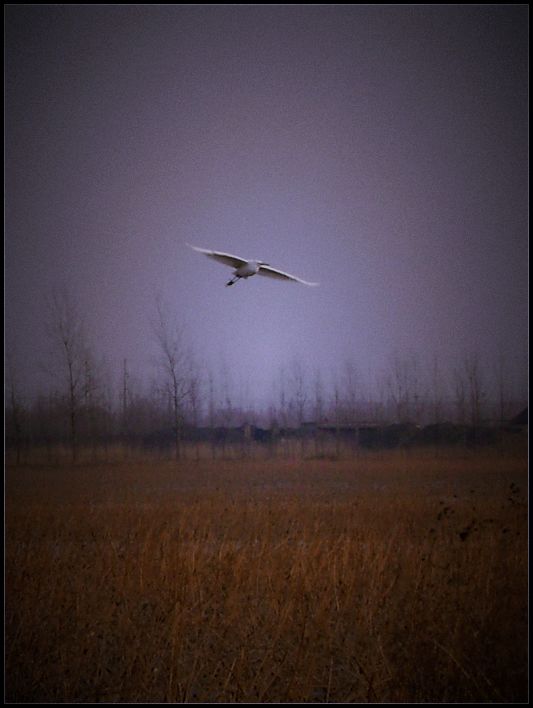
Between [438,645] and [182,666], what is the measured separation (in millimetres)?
1958

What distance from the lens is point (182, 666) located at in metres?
2.89

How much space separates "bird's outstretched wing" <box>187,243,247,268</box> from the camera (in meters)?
3.98

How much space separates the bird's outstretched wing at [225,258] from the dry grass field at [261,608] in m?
3.24

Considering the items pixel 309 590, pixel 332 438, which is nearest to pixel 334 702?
pixel 309 590

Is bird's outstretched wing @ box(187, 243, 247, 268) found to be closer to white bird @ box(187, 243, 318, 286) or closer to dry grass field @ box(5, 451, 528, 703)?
white bird @ box(187, 243, 318, 286)

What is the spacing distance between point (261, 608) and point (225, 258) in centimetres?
354

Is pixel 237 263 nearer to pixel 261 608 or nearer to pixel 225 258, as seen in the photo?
pixel 225 258

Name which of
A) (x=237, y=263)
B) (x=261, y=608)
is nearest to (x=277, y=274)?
(x=237, y=263)

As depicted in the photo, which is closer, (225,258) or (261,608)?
(261,608)

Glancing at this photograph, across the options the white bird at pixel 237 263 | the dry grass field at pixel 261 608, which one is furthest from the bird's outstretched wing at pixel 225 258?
the dry grass field at pixel 261 608

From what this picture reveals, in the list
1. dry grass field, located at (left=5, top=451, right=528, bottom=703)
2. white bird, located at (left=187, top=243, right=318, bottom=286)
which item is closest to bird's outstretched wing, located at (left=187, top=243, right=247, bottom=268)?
white bird, located at (left=187, top=243, right=318, bottom=286)

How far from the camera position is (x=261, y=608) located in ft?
11.5

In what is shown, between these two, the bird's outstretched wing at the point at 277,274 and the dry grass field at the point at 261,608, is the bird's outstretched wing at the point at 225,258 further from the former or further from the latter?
the dry grass field at the point at 261,608

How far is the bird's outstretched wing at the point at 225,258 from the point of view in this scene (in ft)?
13.1
